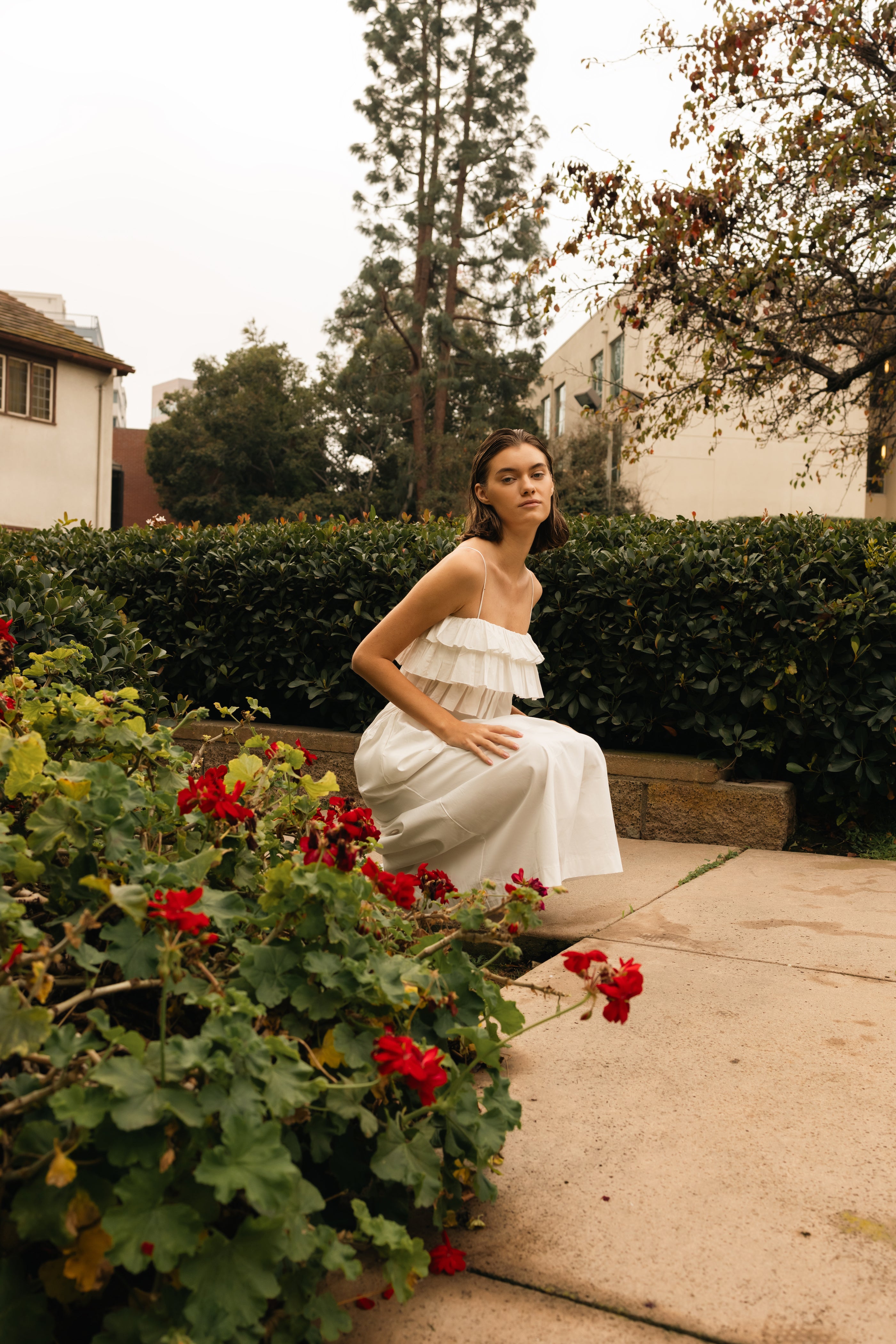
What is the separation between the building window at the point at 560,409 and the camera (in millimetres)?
36062

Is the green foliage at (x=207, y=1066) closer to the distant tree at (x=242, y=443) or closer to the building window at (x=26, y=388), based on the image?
the building window at (x=26, y=388)

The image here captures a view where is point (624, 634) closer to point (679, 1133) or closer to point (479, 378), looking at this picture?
point (679, 1133)

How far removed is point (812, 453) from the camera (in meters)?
11.3

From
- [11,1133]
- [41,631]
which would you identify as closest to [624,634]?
[41,631]

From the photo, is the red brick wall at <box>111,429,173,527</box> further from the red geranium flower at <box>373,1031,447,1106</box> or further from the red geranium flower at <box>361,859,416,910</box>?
the red geranium flower at <box>373,1031,447,1106</box>

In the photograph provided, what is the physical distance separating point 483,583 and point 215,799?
177 centimetres

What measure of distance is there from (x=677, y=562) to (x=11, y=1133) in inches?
172

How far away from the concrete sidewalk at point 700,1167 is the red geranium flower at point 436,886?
0.46m

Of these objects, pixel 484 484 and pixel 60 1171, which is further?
pixel 484 484

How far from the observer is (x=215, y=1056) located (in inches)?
48.1

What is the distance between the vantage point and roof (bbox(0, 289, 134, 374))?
23031mm

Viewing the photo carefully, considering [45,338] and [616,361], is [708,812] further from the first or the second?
[616,361]

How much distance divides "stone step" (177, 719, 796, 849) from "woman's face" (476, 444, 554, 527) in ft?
5.89

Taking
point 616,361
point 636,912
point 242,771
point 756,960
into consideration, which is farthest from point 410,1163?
point 616,361
